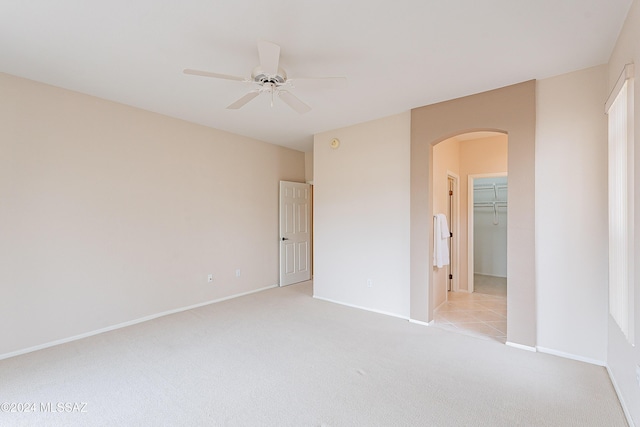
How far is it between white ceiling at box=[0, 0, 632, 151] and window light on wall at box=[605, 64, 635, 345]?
519mm

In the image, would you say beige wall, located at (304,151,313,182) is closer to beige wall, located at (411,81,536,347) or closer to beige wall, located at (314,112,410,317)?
beige wall, located at (314,112,410,317)

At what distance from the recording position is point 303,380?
2.29m

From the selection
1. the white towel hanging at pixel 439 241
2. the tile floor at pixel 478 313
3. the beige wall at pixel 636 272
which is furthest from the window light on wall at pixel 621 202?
the white towel hanging at pixel 439 241

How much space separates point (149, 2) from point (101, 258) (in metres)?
2.72

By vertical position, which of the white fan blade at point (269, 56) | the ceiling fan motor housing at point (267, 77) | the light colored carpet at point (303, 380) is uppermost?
the ceiling fan motor housing at point (267, 77)

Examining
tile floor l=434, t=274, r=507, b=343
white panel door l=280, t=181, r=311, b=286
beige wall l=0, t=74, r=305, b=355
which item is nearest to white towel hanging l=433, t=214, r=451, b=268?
tile floor l=434, t=274, r=507, b=343

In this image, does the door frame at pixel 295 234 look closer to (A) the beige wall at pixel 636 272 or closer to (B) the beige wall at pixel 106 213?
(B) the beige wall at pixel 106 213

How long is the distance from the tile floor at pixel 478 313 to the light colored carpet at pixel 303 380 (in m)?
0.26

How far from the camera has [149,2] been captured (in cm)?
181

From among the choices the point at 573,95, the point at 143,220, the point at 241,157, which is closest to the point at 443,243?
the point at 573,95

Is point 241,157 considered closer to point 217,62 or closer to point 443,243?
point 217,62

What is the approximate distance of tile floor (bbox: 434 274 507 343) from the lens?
10.7 ft

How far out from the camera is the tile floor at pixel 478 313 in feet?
10.7

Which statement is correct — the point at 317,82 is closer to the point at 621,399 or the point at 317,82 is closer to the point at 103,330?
the point at 621,399
